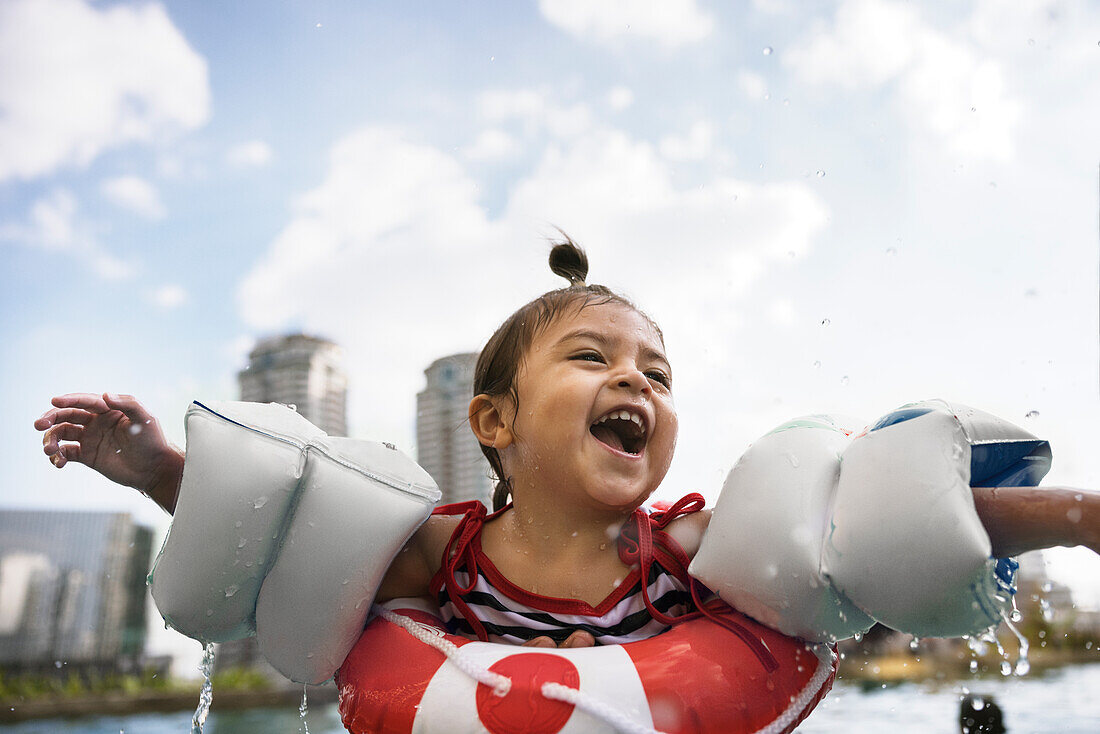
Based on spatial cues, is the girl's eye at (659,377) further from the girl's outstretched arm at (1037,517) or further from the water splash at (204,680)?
the water splash at (204,680)

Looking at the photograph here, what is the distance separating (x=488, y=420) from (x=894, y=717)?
414 inches

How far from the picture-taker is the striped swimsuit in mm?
1357

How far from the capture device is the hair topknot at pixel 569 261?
189cm

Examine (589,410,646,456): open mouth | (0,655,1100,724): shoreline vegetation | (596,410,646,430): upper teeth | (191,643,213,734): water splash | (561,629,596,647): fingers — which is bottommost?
(0,655,1100,724): shoreline vegetation

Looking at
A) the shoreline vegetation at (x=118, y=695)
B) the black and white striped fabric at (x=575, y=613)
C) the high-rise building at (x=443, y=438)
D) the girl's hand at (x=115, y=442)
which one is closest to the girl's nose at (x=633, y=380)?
the black and white striped fabric at (x=575, y=613)

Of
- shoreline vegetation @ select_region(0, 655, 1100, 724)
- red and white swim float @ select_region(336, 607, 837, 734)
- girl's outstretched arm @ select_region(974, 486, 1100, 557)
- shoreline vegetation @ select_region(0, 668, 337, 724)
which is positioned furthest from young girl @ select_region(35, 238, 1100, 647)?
shoreline vegetation @ select_region(0, 668, 337, 724)

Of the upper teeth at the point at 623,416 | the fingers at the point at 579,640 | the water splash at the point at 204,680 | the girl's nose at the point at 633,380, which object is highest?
the girl's nose at the point at 633,380

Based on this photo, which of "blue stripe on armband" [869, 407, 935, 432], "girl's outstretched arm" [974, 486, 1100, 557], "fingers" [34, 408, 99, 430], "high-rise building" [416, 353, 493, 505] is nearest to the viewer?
"girl's outstretched arm" [974, 486, 1100, 557]

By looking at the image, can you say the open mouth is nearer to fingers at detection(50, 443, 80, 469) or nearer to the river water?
fingers at detection(50, 443, 80, 469)

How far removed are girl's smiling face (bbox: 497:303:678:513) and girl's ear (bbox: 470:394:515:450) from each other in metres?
0.01

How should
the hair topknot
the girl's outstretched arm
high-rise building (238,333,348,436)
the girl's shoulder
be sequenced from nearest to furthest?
the girl's outstretched arm → the girl's shoulder → the hair topknot → high-rise building (238,333,348,436)

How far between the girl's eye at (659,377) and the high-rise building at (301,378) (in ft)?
18.7

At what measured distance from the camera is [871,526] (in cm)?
108

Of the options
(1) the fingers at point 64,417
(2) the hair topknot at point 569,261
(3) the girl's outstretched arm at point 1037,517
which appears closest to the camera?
(3) the girl's outstretched arm at point 1037,517
